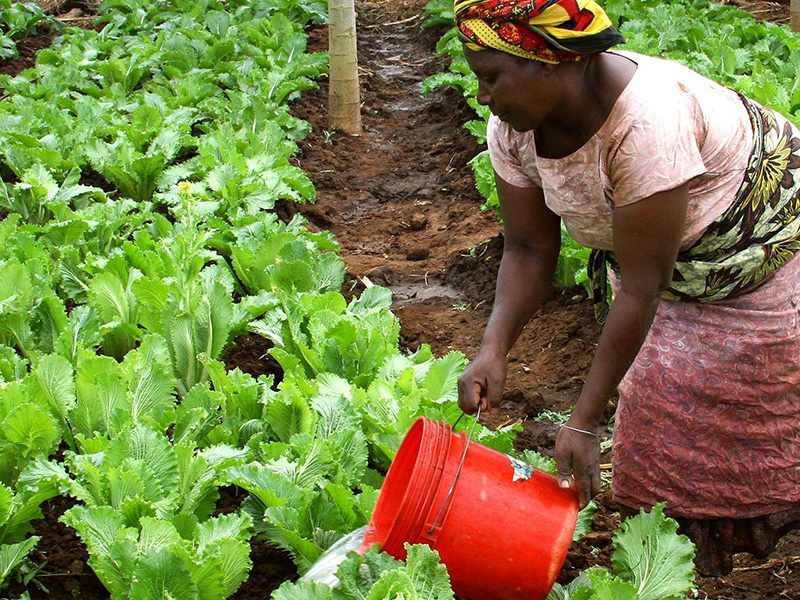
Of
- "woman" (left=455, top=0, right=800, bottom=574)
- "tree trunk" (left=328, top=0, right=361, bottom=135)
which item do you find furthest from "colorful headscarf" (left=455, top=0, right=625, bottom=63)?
"tree trunk" (left=328, top=0, right=361, bottom=135)

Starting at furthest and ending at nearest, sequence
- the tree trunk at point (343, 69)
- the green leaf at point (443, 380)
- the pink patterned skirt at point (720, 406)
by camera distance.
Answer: the tree trunk at point (343, 69) < the green leaf at point (443, 380) < the pink patterned skirt at point (720, 406)

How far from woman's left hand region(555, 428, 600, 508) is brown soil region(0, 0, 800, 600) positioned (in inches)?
29.2

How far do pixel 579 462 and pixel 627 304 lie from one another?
1.10 ft

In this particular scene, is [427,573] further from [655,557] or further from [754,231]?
[754,231]

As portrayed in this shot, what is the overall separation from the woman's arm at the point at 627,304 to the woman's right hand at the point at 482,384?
24cm

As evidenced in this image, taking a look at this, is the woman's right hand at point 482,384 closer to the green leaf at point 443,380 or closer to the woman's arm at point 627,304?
the woman's arm at point 627,304

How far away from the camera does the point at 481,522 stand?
1.97 m

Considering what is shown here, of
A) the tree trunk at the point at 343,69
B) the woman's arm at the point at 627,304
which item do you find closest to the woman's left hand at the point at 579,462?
the woman's arm at the point at 627,304

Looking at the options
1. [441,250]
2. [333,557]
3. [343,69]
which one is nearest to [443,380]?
[333,557]

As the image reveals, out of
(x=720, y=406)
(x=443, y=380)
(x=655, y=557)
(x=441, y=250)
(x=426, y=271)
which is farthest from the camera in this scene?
(x=441, y=250)

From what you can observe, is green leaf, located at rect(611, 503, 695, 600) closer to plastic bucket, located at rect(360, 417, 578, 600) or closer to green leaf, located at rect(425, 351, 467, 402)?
plastic bucket, located at rect(360, 417, 578, 600)

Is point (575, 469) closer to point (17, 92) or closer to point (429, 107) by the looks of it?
point (17, 92)

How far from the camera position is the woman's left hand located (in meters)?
1.98

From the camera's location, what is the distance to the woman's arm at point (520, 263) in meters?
2.27
